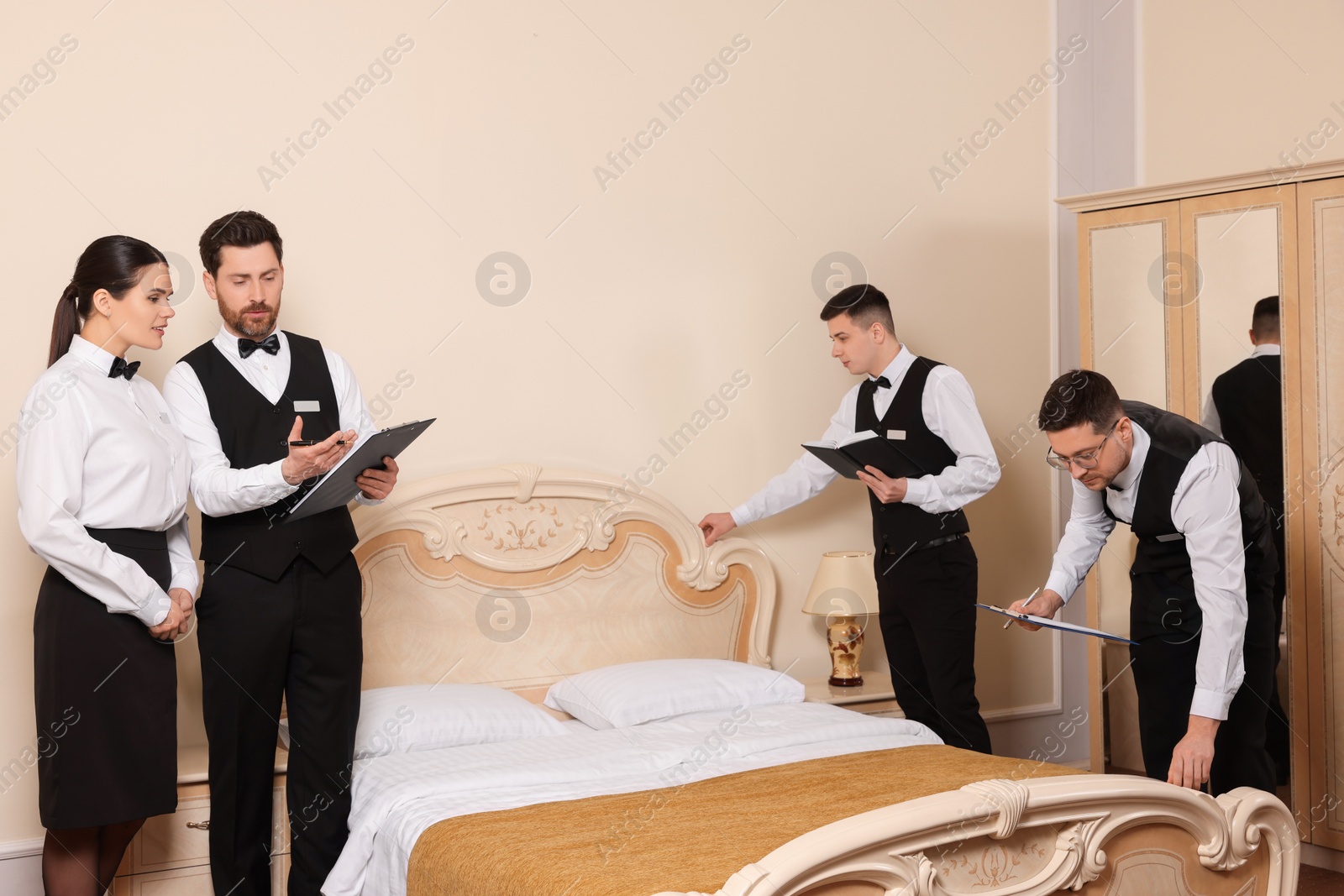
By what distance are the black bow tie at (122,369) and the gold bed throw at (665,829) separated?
1.18 metres

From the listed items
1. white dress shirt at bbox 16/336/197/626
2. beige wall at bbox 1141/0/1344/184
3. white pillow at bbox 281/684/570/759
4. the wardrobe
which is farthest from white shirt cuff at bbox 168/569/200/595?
beige wall at bbox 1141/0/1344/184

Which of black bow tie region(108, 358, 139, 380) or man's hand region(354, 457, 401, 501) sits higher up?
black bow tie region(108, 358, 139, 380)

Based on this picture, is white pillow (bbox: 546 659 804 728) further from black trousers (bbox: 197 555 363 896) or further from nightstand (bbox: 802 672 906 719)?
black trousers (bbox: 197 555 363 896)

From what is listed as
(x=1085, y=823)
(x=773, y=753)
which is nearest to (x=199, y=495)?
(x=773, y=753)

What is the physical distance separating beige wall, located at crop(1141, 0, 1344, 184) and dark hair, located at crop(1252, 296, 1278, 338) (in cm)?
68

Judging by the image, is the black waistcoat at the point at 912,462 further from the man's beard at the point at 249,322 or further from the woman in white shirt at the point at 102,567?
the woman in white shirt at the point at 102,567

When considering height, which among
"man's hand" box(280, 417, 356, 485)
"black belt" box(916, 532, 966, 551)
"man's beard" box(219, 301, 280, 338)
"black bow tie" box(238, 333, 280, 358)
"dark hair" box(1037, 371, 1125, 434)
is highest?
"man's beard" box(219, 301, 280, 338)

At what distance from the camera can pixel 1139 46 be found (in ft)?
14.7

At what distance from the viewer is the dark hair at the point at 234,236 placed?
2652 mm

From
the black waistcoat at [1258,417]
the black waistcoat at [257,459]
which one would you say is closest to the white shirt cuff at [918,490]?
the black waistcoat at [1258,417]

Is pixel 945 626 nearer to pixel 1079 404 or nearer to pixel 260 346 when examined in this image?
pixel 1079 404

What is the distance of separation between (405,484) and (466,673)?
22.8 inches

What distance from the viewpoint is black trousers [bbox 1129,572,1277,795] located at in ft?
8.50

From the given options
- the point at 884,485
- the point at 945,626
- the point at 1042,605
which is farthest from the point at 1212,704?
the point at 884,485
